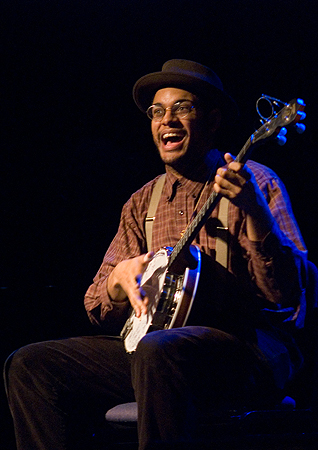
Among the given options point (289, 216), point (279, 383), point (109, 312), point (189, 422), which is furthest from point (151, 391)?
point (289, 216)

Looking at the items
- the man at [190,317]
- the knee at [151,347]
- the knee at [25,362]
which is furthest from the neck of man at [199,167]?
the knee at [25,362]

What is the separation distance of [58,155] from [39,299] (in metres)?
1.09

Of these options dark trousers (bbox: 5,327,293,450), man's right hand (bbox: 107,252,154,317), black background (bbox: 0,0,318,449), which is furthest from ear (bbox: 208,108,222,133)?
dark trousers (bbox: 5,327,293,450)

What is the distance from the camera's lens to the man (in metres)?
1.76

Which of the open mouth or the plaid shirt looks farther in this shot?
the open mouth

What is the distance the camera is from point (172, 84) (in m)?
2.60

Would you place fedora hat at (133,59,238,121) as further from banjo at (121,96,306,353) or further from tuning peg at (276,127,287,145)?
tuning peg at (276,127,287,145)

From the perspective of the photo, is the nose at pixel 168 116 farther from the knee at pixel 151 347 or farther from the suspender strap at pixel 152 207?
the knee at pixel 151 347

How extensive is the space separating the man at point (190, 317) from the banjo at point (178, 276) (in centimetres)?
5

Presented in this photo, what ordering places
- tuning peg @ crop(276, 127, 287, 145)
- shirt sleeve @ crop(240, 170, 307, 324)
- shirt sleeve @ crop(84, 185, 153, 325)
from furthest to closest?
shirt sleeve @ crop(84, 185, 153, 325)
shirt sleeve @ crop(240, 170, 307, 324)
tuning peg @ crop(276, 127, 287, 145)

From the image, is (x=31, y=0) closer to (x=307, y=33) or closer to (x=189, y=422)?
(x=307, y=33)

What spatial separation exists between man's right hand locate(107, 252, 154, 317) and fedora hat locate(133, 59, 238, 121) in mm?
915

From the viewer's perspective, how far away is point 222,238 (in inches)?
85.2

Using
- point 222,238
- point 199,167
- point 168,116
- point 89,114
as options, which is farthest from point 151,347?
point 89,114
